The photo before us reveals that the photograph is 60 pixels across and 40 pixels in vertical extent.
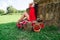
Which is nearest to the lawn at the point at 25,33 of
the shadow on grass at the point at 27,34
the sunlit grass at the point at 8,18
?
the shadow on grass at the point at 27,34

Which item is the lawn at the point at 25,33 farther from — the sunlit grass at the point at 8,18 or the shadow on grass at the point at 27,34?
the sunlit grass at the point at 8,18

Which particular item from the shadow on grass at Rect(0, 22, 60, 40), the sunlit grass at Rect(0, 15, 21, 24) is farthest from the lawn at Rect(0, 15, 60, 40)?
the sunlit grass at Rect(0, 15, 21, 24)

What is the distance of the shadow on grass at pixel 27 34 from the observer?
140 inches

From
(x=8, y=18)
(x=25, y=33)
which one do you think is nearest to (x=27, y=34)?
(x=25, y=33)

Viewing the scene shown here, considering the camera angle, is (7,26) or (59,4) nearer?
(59,4)

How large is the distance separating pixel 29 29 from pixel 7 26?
1.78 feet

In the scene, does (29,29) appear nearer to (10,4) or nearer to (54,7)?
(54,7)

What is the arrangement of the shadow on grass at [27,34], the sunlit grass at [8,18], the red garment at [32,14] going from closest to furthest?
1. the shadow on grass at [27,34]
2. the red garment at [32,14]
3. the sunlit grass at [8,18]

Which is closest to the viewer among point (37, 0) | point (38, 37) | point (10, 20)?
point (38, 37)

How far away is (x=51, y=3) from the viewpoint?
13.2 ft

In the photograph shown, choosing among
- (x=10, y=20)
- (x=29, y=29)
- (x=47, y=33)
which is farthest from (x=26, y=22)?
(x=10, y=20)

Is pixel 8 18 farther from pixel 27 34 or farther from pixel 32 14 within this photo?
pixel 27 34

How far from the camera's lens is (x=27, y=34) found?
12.1 ft

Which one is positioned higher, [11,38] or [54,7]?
[54,7]
